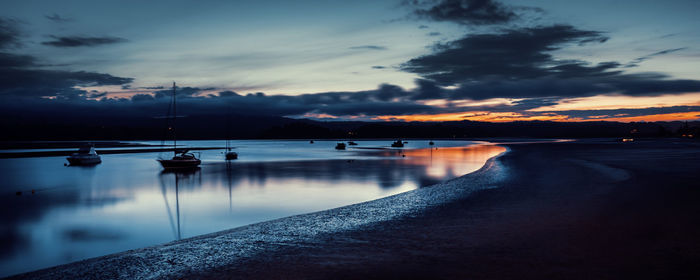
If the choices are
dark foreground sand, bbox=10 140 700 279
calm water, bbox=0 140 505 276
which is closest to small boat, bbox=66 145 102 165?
calm water, bbox=0 140 505 276

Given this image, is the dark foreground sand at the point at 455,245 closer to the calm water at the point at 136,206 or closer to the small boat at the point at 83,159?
the calm water at the point at 136,206

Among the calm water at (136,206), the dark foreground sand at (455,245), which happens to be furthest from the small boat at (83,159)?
the dark foreground sand at (455,245)

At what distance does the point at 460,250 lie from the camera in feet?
27.5

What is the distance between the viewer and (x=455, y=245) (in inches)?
347

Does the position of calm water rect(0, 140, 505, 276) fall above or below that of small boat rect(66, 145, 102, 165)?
below

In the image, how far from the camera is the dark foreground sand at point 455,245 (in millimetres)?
7113

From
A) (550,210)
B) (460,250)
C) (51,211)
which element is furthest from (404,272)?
(51,211)

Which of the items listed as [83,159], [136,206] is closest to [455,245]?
[136,206]

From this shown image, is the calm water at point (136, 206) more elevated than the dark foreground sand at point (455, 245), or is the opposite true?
the dark foreground sand at point (455, 245)

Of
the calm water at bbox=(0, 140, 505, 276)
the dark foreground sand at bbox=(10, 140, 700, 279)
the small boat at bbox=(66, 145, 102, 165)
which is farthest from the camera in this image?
the small boat at bbox=(66, 145, 102, 165)

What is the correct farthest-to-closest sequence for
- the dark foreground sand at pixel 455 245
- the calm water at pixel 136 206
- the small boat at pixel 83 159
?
the small boat at pixel 83 159
the calm water at pixel 136 206
the dark foreground sand at pixel 455 245

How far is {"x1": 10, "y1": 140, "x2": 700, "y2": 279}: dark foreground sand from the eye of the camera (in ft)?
23.3

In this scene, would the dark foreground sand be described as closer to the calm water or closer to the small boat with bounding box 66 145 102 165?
the calm water

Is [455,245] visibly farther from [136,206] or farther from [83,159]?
[83,159]
